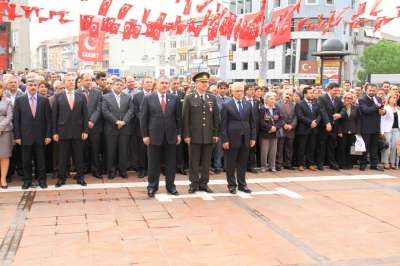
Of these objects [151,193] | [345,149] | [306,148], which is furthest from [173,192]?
[345,149]

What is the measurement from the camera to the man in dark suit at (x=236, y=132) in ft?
27.5

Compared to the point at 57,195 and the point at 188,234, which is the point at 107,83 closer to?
the point at 57,195

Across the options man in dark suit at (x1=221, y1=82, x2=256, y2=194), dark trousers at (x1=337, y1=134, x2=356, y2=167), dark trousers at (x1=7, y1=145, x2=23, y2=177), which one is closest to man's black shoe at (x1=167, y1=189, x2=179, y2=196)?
man in dark suit at (x1=221, y1=82, x2=256, y2=194)

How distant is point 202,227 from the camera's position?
6.45 m

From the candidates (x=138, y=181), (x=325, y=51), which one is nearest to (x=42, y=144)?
(x=138, y=181)

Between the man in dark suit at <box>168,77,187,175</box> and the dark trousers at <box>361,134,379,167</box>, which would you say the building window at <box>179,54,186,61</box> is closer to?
the dark trousers at <box>361,134,379,167</box>

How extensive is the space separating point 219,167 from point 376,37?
76.6 meters

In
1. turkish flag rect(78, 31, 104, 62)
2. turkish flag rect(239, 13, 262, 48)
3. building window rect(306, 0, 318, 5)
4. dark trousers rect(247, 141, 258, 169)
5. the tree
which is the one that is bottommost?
dark trousers rect(247, 141, 258, 169)

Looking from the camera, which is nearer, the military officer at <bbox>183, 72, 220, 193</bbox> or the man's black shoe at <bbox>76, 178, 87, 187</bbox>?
the military officer at <bbox>183, 72, 220, 193</bbox>

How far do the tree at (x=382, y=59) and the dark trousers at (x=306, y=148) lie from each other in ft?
185

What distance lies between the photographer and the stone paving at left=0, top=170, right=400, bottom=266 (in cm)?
540

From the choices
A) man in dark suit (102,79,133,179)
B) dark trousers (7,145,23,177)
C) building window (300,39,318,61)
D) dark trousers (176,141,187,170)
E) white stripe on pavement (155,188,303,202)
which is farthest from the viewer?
building window (300,39,318,61)

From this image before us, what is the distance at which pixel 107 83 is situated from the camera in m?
10.3

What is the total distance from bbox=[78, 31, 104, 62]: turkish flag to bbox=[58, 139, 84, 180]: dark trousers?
7.01 meters
